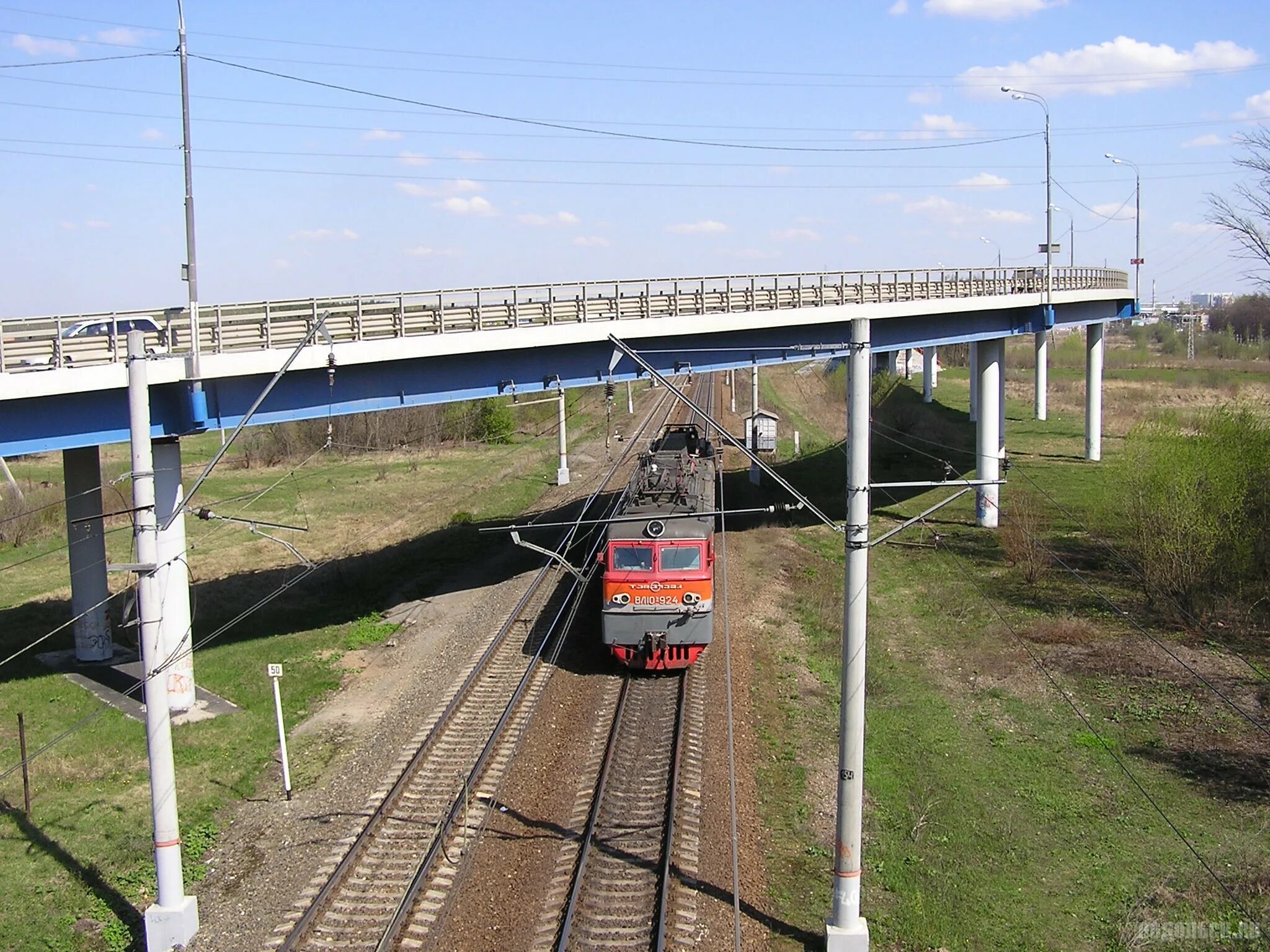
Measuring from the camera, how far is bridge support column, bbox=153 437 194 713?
19.1m

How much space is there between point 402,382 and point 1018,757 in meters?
13.1

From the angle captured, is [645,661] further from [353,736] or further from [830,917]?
[830,917]

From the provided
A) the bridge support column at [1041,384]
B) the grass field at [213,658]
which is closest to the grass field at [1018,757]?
the grass field at [213,658]

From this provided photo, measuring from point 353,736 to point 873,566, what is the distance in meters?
16.6

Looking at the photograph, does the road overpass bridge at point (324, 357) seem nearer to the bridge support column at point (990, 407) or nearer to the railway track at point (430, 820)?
the railway track at point (430, 820)

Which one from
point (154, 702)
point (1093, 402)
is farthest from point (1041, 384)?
point (154, 702)

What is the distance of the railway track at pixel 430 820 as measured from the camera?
1191cm

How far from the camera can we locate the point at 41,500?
132 feet

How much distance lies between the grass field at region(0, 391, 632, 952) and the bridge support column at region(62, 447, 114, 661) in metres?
1.07

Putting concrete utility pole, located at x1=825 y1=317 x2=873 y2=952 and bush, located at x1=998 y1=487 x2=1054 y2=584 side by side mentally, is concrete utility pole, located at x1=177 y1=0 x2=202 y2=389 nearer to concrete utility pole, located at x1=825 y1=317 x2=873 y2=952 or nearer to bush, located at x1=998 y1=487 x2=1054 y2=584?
concrete utility pole, located at x1=825 y1=317 x2=873 y2=952

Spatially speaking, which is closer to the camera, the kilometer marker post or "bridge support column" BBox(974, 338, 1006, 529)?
the kilometer marker post

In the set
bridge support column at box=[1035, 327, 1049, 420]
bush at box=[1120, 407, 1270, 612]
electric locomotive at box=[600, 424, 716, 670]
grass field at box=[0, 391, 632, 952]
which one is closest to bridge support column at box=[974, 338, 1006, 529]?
bush at box=[1120, 407, 1270, 612]

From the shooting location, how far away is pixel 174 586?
19625 millimetres

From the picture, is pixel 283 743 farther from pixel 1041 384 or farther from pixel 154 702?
pixel 1041 384
